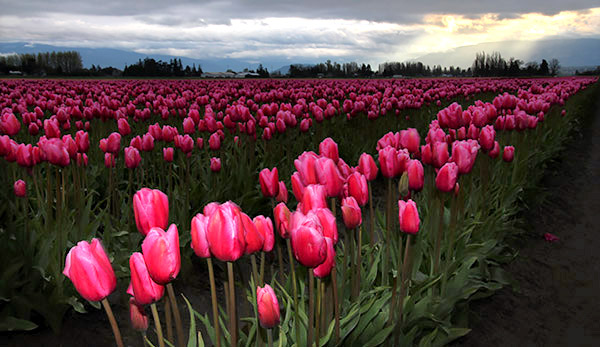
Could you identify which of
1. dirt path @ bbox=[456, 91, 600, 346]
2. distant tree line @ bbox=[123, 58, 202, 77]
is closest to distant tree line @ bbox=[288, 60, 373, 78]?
distant tree line @ bbox=[123, 58, 202, 77]

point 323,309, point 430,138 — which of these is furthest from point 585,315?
point 323,309

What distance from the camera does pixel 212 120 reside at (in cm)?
541

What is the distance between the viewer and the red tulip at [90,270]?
143 centimetres

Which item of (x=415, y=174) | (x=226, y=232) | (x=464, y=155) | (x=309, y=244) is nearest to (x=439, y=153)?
(x=464, y=155)

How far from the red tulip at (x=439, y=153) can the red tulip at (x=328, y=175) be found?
3.85 feet

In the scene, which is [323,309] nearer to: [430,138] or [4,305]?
[430,138]

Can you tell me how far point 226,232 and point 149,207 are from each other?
32 cm

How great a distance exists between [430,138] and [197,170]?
10.7 feet

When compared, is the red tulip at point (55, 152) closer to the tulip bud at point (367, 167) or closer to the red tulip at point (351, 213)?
the tulip bud at point (367, 167)

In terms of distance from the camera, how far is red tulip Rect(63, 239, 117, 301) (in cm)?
143

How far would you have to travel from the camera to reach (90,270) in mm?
1437

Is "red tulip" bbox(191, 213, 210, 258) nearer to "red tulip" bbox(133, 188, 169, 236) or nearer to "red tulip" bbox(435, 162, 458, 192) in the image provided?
"red tulip" bbox(133, 188, 169, 236)

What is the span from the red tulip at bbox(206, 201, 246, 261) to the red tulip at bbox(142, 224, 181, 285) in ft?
0.44

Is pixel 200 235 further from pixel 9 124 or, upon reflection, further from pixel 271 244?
pixel 9 124
